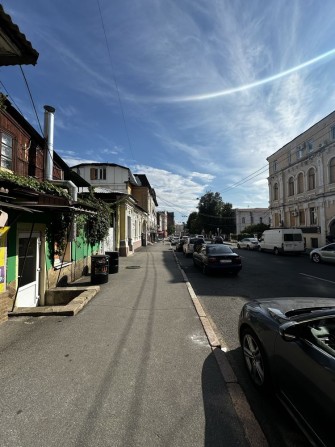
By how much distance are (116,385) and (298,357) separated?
2.15 meters

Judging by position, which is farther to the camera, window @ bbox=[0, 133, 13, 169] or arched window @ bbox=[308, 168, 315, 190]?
arched window @ bbox=[308, 168, 315, 190]

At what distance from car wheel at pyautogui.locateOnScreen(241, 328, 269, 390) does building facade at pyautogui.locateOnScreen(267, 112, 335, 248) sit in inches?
1022

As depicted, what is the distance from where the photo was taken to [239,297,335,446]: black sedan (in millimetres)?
2063

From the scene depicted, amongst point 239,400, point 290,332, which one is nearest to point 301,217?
point 239,400

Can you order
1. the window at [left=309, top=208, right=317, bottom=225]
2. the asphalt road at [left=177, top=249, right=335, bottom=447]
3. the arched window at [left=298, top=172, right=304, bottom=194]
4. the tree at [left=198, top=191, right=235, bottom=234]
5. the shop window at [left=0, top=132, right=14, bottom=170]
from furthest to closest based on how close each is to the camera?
the tree at [left=198, top=191, right=235, bottom=234]
the arched window at [left=298, top=172, right=304, bottom=194]
the window at [left=309, top=208, right=317, bottom=225]
the shop window at [left=0, top=132, right=14, bottom=170]
the asphalt road at [left=177, top=249, right=335, bottom=447]

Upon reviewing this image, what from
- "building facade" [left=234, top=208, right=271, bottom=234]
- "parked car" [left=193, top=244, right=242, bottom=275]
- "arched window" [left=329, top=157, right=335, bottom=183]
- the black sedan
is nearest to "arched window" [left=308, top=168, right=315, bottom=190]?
"arched window" [left=329, top=157, right=335, bottom=183]

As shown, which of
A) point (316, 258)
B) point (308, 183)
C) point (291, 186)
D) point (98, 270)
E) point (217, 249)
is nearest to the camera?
point (98, 270)

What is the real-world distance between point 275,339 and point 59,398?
2.51m

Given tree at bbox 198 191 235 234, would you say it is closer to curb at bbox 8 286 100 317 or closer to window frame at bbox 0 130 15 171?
window frame at bbox 0 130 15 171

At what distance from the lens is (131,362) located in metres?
3.86

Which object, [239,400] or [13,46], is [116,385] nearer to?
[239,400]

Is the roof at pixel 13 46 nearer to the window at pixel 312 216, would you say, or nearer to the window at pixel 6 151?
the window at pixel 6 151

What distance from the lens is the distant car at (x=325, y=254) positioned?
1644 centimetres

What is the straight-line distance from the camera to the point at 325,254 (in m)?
16.9
